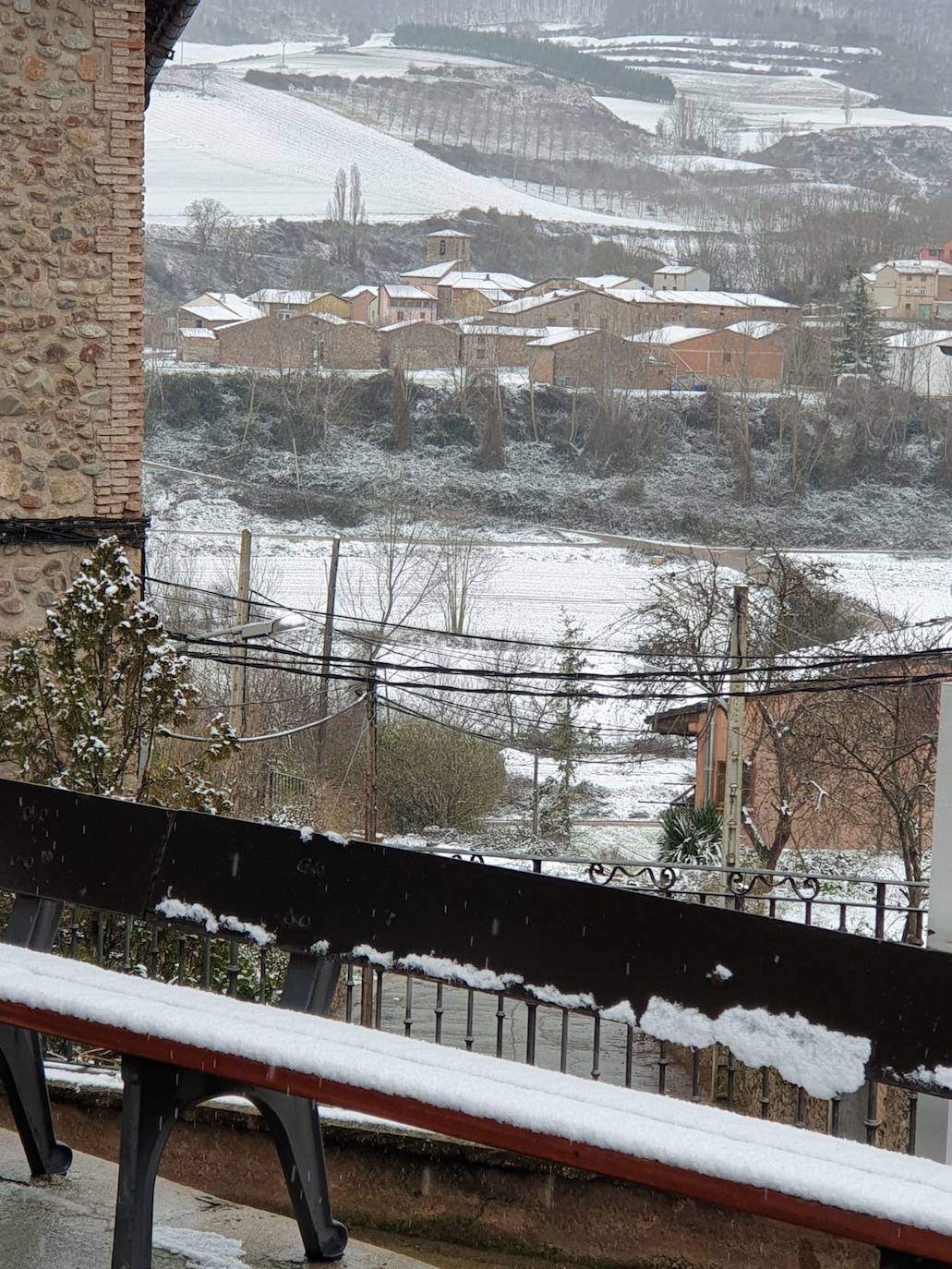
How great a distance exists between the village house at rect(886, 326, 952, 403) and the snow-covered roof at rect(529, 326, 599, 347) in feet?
58.0

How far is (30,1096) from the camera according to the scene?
2674 millimetres

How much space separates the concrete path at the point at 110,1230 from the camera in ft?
8.16

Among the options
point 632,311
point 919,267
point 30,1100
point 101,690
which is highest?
point 30,1100

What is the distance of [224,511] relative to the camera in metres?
63.4

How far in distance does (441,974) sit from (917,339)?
308 feet

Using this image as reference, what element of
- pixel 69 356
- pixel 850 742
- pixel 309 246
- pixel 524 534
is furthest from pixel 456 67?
pixel 69 356

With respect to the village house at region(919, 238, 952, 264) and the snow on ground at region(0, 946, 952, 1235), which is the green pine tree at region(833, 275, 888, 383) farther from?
the snow on ground at region(0, 946, 952, 1235)

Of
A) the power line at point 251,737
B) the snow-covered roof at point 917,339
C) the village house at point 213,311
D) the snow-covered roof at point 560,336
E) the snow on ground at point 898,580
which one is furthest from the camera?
the snow-covered roof at point 917,339

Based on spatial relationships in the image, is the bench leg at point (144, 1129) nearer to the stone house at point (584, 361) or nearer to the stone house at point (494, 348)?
the stone house at point (584, 361)

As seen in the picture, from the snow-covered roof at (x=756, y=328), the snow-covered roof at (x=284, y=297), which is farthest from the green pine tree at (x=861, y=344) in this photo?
the snow-covered roof at (x=284, y=297)

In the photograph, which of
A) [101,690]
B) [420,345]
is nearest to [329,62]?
[420,345]

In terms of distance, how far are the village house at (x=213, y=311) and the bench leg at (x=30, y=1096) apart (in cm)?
8401

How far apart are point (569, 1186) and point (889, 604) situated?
142 ft

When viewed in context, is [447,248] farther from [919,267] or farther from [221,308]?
[919,267]
